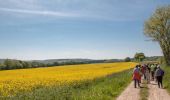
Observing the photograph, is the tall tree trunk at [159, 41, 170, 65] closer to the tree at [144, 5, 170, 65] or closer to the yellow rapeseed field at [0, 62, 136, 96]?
the tree at [144, 5, 170, 65]

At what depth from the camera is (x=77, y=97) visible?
1848 cm

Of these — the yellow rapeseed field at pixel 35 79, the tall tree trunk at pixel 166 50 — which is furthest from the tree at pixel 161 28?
the yellow rapeseed field at pixel 35 79

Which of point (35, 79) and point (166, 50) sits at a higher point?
point (166, 50)

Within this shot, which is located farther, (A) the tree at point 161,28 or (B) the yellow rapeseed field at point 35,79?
(A) the tree at point 161,28

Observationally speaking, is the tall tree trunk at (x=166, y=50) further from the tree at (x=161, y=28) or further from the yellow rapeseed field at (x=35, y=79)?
the yellow rapeseed field at (x=35, y=79)

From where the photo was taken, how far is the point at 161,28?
213 feet

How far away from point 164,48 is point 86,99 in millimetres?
49005

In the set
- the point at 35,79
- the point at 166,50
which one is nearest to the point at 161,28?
the point at 166,50

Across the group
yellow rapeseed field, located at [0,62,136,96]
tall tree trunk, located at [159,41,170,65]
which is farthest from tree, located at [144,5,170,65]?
yellow rapeseed field, located at [0,62,136,96]

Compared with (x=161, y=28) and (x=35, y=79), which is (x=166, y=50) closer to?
(x=161, y=28)

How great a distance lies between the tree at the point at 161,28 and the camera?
64438 millimetres

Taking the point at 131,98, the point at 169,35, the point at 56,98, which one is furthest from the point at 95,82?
the point at 169,35

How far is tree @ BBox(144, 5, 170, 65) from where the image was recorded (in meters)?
64.4

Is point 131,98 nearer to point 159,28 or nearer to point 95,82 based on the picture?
point 95,82
